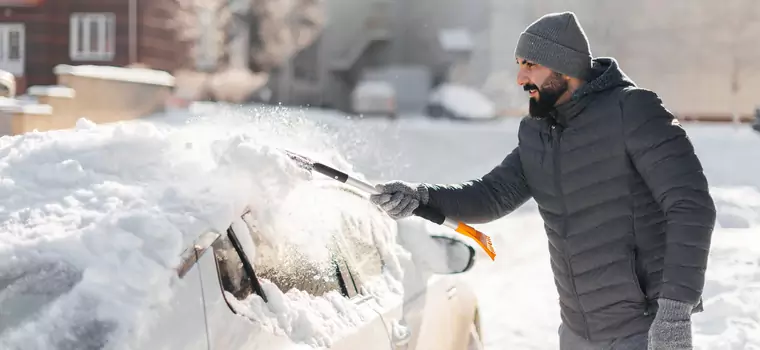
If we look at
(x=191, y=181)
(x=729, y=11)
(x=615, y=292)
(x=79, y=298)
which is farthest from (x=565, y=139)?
(x=729, y=11)

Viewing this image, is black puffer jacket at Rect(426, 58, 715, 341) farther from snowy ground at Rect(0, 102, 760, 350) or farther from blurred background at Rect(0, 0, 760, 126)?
blurred background at Rect(0, 0, 760, 126)

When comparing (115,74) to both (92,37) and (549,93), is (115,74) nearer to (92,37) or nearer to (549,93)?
(92,37)

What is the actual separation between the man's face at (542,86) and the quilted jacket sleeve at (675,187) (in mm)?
312

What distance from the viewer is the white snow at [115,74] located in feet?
44.6

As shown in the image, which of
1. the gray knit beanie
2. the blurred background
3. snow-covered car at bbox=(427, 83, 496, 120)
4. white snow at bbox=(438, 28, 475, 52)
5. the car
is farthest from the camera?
white snow at bbox=(438, 28, 475, 52)

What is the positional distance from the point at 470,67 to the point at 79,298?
97.6ft

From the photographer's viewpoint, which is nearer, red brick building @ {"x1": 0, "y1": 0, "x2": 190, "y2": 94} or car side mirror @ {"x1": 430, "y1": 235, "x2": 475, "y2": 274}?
car side mirror @ {"x1": 430, "y1": 235, "x2": 475, "y2": 274}

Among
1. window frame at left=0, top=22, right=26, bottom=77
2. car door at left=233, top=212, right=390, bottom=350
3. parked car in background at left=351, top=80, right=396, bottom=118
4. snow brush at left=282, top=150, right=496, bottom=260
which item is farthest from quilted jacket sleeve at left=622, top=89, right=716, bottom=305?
parked car in background at left=351, top=80, right=396, bottom=118

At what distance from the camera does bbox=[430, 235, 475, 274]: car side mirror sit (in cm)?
429

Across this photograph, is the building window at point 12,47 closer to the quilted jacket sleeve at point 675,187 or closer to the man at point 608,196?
the man at point 608,196

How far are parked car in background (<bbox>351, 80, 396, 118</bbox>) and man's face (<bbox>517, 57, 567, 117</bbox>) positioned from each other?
82.4ft

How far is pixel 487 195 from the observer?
3633 mm

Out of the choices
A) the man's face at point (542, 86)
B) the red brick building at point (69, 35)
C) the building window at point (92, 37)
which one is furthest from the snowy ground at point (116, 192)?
the building window at point (92, 37)

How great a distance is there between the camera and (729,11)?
27.0 meters
